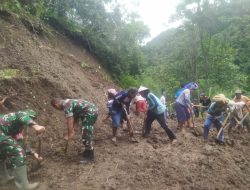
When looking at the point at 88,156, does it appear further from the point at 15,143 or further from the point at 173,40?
the point at 173,40

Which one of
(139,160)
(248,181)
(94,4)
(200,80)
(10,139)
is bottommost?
(248,181)

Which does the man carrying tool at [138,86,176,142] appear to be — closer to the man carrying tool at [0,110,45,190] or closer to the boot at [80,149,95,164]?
the boot at [80,149,95,164]

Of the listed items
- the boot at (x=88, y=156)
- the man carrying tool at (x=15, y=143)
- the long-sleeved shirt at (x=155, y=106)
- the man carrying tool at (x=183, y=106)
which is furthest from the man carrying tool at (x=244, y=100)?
the man carrying tool at (x=15, y=143)

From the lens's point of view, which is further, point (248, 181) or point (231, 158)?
point (231, 158)

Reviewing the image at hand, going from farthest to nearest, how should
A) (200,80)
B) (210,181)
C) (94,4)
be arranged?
(200,80) < (94,4) < (210,181)

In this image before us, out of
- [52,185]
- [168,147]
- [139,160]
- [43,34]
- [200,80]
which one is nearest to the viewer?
[52,185]

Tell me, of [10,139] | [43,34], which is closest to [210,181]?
[10,139]

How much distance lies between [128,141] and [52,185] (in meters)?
3.04

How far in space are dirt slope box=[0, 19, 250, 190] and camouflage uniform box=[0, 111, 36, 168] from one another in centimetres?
90

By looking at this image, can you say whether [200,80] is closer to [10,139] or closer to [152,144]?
[152,144]

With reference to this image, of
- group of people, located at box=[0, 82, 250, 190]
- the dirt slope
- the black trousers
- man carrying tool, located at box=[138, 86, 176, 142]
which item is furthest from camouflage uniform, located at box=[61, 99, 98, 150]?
the black trousers

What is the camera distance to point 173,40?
1164 inches

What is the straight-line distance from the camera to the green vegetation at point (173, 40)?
15.9 meters

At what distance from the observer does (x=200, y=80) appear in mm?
25609
